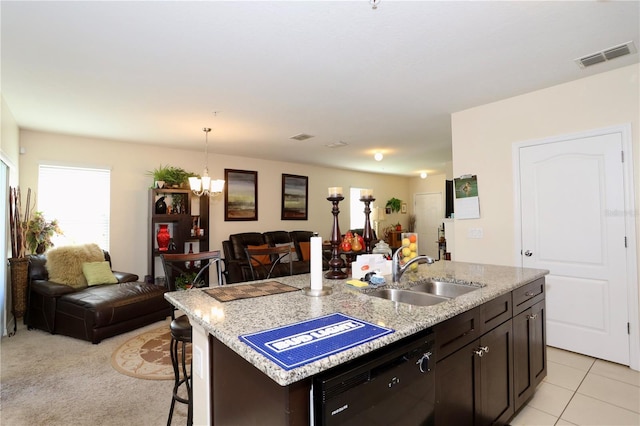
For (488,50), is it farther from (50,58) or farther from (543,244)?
(50,58)

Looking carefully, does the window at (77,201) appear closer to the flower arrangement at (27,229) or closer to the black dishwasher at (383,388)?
the flower arrangement at (27,229)

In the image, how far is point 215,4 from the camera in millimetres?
1855

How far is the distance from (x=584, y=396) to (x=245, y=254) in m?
4.61

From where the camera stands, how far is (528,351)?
2139 millimetres

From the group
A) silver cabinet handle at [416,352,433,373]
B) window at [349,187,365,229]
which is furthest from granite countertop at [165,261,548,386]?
window at [349,187,365,229]

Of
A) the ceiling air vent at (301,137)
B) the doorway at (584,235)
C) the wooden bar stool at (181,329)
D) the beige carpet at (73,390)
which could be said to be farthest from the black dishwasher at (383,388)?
the ceiling air vent at (301,137)

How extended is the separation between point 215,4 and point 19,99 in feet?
9.27

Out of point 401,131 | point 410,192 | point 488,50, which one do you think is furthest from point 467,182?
point 410,192

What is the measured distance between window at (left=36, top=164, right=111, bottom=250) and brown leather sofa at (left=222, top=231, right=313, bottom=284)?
1874 millimetres

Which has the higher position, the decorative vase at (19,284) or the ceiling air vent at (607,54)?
the ceiling air vent at (607,54)

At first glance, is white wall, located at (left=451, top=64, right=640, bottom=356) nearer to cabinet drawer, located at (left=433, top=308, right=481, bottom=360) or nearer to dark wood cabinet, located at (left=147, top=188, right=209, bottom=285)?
cabinet drawer, located at (left=433, top=308, right=481, bottom=360)

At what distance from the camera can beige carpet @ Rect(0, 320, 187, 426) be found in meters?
2.13

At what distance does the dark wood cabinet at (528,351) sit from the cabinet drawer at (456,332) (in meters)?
0.57

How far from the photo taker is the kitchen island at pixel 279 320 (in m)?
0.94
